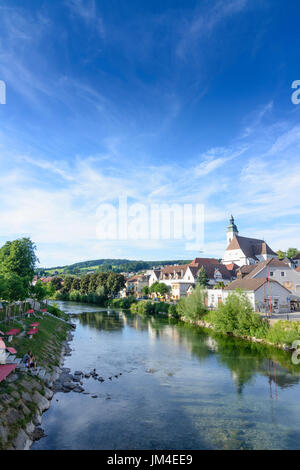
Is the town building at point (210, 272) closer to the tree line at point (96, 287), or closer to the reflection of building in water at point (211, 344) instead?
the tree line at point (96, 287)

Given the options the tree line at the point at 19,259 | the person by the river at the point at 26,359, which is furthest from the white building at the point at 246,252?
the person by the river at the point at 26,359

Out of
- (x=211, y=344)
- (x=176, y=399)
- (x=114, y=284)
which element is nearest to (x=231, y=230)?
(x=114, y=284)

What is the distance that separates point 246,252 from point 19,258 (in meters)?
67.4

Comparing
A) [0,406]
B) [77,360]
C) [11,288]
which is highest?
[11,288]

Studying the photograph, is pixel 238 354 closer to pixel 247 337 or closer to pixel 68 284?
pixel 247 337

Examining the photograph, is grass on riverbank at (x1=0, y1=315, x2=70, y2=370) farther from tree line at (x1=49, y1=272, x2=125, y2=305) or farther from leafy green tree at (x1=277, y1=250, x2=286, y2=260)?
leafy green tree at (x1=277, y1=250, x2=286, y2=260)

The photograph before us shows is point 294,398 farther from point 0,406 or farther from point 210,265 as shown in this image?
point 210,265

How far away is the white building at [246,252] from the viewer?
87.7 meters

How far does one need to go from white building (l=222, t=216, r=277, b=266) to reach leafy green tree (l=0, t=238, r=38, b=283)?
208 feet

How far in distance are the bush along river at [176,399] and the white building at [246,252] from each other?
2224 inches

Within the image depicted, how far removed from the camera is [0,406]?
13.1m
